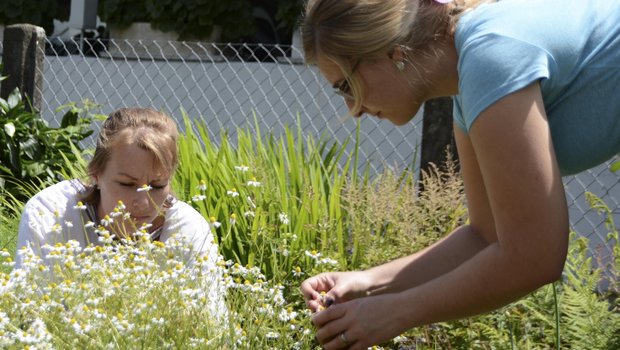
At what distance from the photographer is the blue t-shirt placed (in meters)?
1.69

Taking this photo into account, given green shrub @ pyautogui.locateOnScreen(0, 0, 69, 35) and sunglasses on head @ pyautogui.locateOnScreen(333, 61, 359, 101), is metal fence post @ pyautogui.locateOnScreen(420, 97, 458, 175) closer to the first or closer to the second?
sunglasses on head @ pyautogui.locateOnScreen(333, 61, 359, 101)

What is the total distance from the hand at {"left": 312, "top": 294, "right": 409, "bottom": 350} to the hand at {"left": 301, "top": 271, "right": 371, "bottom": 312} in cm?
19

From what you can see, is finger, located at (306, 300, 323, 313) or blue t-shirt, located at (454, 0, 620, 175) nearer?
blue t-shirt, located at (454, 0, 620, 175)

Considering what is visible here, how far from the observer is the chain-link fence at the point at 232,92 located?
607 cm

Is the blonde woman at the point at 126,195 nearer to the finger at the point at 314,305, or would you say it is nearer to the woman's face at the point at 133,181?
the woman's face at the point at 133,181

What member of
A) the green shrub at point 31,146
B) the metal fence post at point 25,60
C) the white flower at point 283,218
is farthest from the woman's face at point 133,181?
the metal fence post at point 25,60

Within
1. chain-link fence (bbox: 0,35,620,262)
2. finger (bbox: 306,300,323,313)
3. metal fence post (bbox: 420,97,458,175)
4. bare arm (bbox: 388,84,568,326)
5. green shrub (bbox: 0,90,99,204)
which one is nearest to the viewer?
bare arm (bbox: 388,84,568,326)

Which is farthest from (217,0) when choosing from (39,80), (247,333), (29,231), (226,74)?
(247,333)

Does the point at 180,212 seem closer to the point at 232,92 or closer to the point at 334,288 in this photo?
the point at 334,288

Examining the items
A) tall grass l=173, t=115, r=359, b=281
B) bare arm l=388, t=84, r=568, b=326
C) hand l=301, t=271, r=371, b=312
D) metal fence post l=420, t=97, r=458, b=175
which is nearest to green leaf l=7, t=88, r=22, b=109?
tall grass l=173, t=115, r=359, b=281

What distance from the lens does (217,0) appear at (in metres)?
7.86

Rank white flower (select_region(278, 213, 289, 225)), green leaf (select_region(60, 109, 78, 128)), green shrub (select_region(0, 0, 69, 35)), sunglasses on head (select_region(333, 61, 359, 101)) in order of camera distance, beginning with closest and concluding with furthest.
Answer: sunglasses on head (select_region(333, 61, 359, 101)), white flower (select_region(278, 213, 289, 225)), green leaf (select_region(60, 109, 78, 128)), green shrub (select_region(0, 0, 69, 35))

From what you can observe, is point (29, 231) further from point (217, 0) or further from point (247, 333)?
point (217, 0)

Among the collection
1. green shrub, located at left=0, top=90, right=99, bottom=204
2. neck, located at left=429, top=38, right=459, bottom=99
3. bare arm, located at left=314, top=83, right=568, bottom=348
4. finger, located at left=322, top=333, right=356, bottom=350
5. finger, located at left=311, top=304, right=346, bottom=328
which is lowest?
green shrub, located at left=0, top=90, right=99, bottom=204
